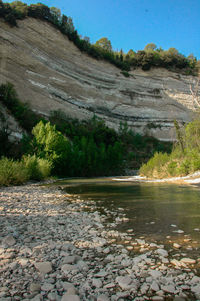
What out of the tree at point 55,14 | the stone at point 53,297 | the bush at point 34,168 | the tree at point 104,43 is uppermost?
the tree at point 104,43

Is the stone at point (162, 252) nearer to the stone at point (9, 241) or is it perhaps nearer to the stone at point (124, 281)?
the stone at point (124, 281)

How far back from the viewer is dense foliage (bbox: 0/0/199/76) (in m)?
33.6

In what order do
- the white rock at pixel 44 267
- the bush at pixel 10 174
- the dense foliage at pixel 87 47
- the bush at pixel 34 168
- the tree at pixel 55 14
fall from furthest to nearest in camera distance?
the tree at pixel 55 14 → the dense foliage at pixel 87 47 → the bush at pixel 34 168 → the bush at pixel 10 174 → the white rock at pixel 44 267

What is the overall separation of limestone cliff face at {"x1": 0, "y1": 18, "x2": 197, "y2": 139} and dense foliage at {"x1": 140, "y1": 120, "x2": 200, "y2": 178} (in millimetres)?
19253

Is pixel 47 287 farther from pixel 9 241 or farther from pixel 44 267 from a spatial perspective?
pixel 9 241

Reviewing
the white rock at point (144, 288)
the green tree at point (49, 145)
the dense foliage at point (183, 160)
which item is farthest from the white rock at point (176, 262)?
the green tree at point (49, 145)

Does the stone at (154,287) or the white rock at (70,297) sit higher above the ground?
the stone at (154,287)

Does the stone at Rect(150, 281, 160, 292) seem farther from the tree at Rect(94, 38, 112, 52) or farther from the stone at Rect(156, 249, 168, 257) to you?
the tree at Rect(94, 38, 112, 52)

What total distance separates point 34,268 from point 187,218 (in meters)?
2.65

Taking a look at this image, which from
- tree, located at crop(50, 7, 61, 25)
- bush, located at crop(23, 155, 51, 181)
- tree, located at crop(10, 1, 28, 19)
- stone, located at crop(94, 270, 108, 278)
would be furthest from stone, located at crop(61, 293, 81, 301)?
tree, located at crop(50, 7, 61, 25)

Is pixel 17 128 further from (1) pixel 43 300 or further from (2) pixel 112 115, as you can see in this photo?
(1) pixel 43 300

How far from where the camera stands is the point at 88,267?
193 cm

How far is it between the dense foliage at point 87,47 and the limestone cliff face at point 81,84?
4.02 ft

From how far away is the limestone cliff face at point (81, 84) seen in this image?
103 feet
